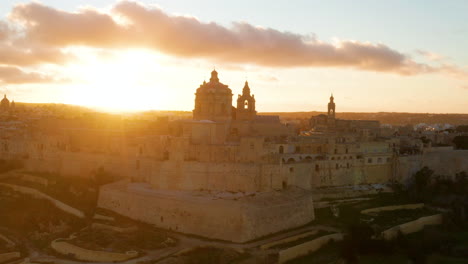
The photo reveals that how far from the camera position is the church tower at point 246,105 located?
40031 mm

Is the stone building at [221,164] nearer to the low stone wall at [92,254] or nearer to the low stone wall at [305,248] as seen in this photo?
the low stone wall at [305,248]

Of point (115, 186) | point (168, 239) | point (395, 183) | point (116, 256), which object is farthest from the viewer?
point (395, 183)

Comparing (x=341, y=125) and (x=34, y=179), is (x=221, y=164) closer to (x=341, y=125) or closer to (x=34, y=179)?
(x=34, y=179)

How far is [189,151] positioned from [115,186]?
5.31 m

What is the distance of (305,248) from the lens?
25.7 metres

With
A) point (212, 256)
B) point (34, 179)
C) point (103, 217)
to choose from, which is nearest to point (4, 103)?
point (34, 179)

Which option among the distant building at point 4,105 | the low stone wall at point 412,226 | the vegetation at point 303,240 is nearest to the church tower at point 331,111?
the low stone wall at point 412,226

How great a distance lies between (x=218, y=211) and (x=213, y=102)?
12.8 meters

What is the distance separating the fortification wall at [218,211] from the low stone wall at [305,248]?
8.04 feet

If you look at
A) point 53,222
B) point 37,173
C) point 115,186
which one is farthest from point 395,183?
point 37,173

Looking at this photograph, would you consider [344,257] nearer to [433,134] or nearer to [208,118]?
[208,118]

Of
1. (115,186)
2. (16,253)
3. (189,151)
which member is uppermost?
(189,151)

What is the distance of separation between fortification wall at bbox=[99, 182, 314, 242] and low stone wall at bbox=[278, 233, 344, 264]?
2449 millimetres

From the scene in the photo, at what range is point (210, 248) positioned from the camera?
2547 centimetres
